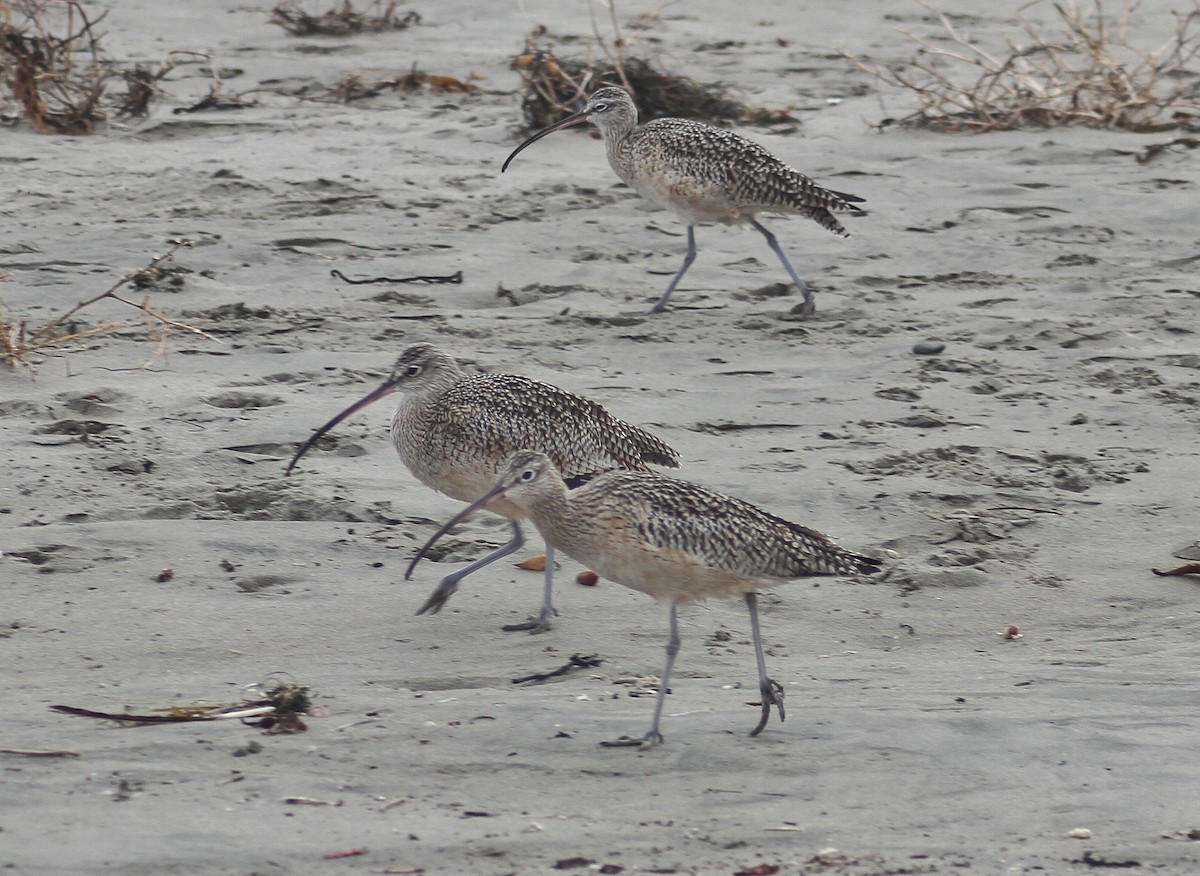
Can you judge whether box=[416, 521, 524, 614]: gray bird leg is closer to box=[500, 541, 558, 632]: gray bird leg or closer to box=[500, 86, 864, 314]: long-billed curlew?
box=[500, 541, 558, 632]: gray bird leg

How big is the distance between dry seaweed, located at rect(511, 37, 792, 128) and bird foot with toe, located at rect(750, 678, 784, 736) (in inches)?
280

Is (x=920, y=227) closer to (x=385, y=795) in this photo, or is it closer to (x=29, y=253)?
(x=29, y=253)

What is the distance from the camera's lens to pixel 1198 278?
870 cm

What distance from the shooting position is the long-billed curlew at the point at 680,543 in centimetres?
456

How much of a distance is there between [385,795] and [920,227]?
615cm

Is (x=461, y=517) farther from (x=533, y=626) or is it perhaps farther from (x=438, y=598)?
(x=533, y=626)

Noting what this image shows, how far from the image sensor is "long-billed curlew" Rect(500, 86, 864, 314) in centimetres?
877

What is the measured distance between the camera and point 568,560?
591cm

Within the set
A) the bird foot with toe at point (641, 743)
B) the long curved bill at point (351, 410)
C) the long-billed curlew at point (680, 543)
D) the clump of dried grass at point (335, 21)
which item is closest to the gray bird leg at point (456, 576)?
the long-billed curlew at point (680, 543)

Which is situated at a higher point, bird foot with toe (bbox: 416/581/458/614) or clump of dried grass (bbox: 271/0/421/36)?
clump of dried grass (bbox: 271/0/421/36)

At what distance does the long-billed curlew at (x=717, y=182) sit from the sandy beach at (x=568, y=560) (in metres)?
0.33

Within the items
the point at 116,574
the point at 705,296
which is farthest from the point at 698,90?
the point at 116,574

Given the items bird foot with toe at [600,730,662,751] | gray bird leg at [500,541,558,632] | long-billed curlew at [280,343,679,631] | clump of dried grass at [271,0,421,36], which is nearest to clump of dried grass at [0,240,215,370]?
long-billed curlew at [280,343,679,631]

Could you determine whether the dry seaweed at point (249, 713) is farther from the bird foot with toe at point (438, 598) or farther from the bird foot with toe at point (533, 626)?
the bird foot with toe at point (533, 626)
